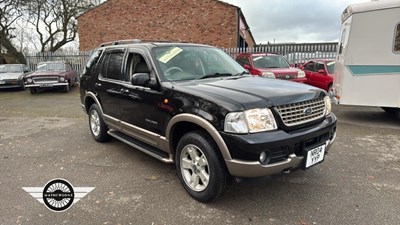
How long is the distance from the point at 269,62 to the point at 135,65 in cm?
776

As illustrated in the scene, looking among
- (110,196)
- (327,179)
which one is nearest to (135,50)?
(110,196)

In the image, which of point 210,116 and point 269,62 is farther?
point 269,62

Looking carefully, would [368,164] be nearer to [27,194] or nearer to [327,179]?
[327,179]

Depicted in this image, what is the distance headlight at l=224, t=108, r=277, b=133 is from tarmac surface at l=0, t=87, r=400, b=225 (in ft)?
1.82

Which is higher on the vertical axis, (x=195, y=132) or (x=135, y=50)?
(x=135, y=50)

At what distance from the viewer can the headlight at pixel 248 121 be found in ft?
9.78

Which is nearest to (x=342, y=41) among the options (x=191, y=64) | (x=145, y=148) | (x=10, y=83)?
(x=191, y=64)

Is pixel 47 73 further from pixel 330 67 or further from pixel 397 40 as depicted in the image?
pixel 397 40

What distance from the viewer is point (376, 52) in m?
7.00

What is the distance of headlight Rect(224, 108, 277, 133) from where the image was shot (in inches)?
117

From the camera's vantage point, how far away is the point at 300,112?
329 cm

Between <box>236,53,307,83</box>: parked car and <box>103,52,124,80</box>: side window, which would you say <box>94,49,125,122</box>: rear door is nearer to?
<box>103,52,124,80</box>: side window

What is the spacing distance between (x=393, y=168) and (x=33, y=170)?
5.37m

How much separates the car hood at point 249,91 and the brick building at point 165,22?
16.2 meters
